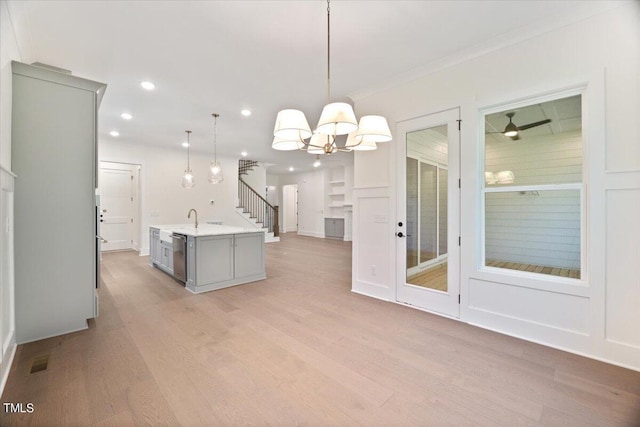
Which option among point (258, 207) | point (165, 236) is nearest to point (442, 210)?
point (165, 236)

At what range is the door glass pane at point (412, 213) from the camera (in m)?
3.49

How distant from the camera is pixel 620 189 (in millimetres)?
2201

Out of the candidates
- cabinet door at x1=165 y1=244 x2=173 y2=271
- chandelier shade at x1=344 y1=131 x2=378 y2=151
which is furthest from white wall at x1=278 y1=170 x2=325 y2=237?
chandelier shade at x1=344 y1=131 x2=378 y2=151

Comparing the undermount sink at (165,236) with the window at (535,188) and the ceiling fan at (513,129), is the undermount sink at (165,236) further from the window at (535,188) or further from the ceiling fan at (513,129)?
the ceiling fan at (513,129)

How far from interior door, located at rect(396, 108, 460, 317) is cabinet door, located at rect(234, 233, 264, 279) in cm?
239

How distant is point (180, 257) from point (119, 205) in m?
4.66

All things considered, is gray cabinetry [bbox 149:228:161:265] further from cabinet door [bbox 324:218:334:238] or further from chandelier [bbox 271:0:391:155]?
cabinet door [bbox 324:218:334:238]

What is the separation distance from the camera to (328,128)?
2086 mm

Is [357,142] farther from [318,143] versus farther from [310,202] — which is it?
[310,202]

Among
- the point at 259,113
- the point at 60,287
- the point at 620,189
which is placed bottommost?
the point at 60,287

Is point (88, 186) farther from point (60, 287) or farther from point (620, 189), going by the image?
point (620, 189)

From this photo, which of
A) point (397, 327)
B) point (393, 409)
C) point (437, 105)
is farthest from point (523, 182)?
point (393, 409)

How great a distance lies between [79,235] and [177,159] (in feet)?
18.1

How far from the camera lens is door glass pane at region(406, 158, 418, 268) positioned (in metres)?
3.49
